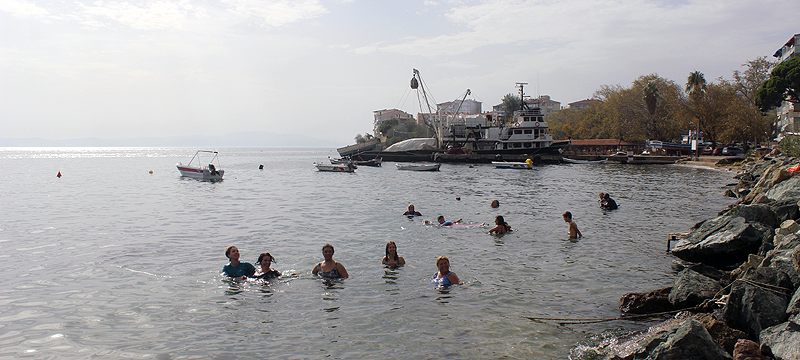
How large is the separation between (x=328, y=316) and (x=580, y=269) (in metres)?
8.16

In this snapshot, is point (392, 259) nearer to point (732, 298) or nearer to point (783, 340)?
point (732, 298)

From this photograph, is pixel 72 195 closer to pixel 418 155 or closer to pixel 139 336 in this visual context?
pixel 139 336

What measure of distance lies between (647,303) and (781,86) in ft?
227

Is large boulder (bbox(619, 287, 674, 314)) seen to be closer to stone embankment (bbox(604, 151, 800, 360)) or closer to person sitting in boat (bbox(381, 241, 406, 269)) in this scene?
stone embankment (bbox(604, 151, 800, 360))

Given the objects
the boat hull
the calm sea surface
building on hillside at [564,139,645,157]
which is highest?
building on hillside at [564,139,645,157]

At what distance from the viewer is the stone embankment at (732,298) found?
8367mm

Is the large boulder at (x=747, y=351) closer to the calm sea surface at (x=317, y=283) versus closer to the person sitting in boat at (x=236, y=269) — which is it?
the calm sea surface at (x=317, y=283)

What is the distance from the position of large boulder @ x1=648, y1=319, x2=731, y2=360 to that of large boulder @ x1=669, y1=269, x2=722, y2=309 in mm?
3971

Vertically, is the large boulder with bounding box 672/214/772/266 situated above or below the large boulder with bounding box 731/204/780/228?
below

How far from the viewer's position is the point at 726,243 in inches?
614

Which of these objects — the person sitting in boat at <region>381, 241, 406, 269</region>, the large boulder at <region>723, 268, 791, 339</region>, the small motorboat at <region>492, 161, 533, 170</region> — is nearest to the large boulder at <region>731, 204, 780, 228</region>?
the large boulder at <region>723, 268, 791, 339</region>

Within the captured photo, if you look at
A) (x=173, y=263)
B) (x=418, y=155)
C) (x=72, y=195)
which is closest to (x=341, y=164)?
(x=418, y=155)

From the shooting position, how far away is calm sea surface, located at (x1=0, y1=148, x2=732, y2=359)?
11.7 metres

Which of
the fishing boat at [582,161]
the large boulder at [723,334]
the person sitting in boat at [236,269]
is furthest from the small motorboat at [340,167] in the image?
the large boulder at [723,334]
